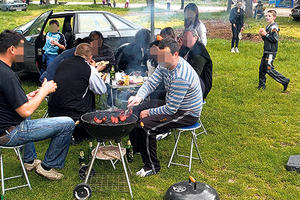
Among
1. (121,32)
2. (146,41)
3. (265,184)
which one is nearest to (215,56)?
(121,32)

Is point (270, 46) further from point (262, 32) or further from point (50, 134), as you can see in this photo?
point (50, 134)

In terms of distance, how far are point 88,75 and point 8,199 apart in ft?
5.99

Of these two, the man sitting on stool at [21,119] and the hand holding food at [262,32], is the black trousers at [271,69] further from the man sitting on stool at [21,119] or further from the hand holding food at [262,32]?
the man sitting on stool at [21,119]

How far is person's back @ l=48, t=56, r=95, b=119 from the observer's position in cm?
462

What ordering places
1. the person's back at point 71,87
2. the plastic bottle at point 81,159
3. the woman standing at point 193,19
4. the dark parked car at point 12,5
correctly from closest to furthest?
the plastic bottle at point 81,159 → the person's back at point 71,87 → the woman standing at point 193,19 → the dark parked car at point 12,5

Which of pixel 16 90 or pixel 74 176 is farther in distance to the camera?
pixel 74 176

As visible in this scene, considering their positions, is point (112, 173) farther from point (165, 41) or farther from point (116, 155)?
point (165, 41)

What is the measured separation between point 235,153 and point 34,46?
5.07 metres

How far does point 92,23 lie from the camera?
27.8 ft

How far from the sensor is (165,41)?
3961mm

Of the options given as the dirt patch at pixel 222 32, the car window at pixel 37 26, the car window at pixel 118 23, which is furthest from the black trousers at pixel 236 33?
the car window at pixel 37 26

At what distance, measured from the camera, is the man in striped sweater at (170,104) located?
158 inches

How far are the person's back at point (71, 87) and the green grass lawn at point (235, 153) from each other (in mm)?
669

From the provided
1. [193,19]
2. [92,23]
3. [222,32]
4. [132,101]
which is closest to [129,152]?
[132,101]
